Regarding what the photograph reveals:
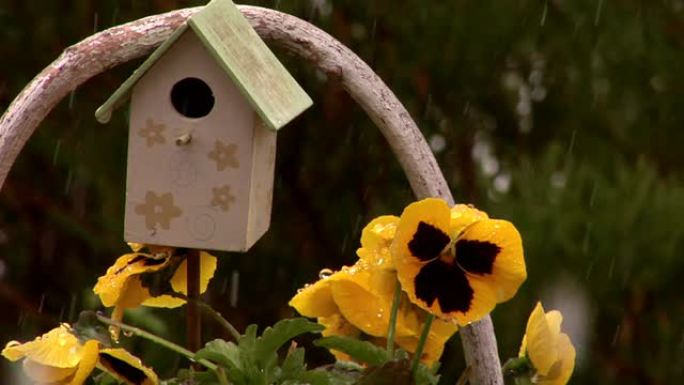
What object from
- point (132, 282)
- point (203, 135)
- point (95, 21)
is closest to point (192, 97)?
point (203, 135)

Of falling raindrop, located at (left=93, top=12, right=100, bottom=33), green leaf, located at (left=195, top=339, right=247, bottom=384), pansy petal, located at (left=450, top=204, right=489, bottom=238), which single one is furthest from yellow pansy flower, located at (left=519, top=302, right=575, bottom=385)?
falling raindrop, located at (left=93, top=12, right=100, bottom=33)

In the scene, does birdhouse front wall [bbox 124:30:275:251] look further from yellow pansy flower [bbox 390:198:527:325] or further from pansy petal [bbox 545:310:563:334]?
pansy petal [bbox 545:310:563:334]

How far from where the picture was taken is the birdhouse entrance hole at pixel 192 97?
1.12 m

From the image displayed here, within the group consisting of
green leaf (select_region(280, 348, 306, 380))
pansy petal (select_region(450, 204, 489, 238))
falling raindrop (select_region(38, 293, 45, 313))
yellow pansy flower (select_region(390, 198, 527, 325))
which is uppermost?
pansy petal (select_region(450, 204, 489, 238))

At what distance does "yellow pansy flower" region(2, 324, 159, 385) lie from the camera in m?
0.99

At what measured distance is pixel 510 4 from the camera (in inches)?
78.4

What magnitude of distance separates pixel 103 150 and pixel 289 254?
0.34m

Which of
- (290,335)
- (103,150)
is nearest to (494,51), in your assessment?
(103,150)

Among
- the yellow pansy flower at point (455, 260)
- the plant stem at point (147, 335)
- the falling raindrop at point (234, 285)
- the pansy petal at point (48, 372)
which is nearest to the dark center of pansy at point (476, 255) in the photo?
the yellow pansy flower at point (455, 260)

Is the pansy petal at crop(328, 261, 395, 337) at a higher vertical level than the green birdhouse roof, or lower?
lower

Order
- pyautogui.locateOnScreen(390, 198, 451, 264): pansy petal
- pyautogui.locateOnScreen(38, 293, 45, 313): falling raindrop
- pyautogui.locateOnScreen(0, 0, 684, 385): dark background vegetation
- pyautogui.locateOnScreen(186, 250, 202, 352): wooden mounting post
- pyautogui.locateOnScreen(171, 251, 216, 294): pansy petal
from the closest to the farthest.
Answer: pyautogui.locateOnScreen(390, 198, 451, 264): pansy petal → pyautogui.locateOnScreen(186, 250, 202, 352): wooden mounting post → pyautogui.locateOnScreen(171, 251, 216, 294): pansy petal → pyautogui.locateOnScreen(0, 0, 684, 385): dark background vegetation → pyautogui.locateOnScreen(38, 293, 45, 313): falling raindrop

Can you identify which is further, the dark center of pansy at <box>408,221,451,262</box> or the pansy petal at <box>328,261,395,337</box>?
the pansy petal at <box>328,261,395,337</box>

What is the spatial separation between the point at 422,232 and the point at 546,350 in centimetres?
18

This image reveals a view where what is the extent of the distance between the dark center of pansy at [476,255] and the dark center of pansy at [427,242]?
0.01 metres
